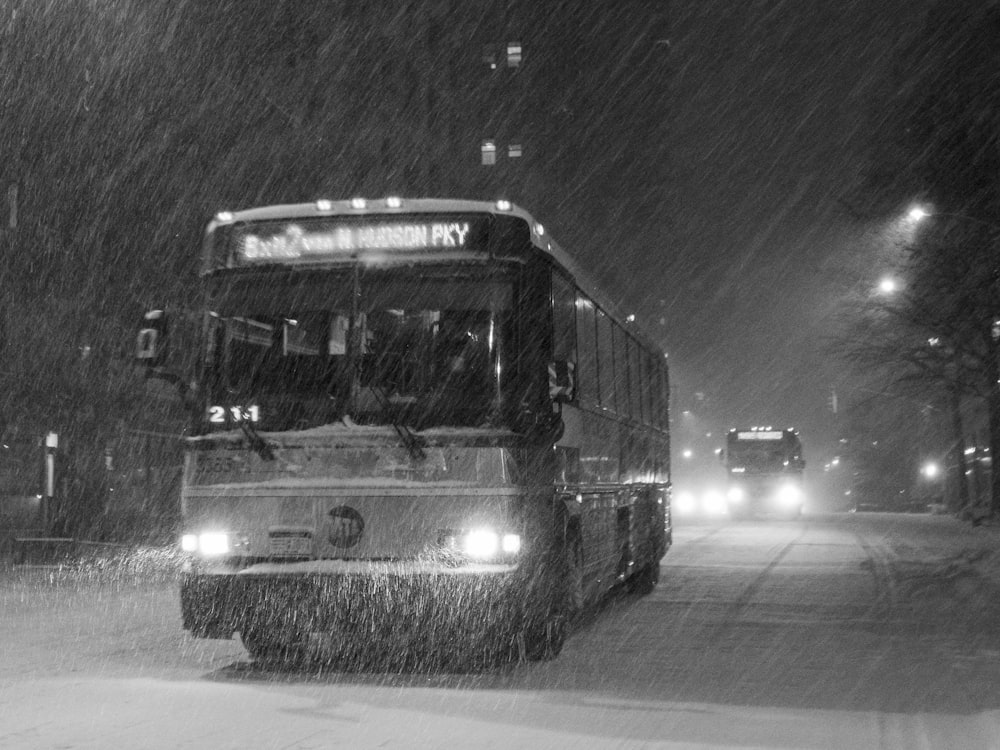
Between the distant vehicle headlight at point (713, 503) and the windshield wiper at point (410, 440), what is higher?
the distant vehicle headlight at point (713, 503)

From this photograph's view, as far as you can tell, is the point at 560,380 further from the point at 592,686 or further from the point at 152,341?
the point at 152,341

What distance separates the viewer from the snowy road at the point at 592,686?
809cm

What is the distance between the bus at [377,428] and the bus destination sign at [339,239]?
1 cm

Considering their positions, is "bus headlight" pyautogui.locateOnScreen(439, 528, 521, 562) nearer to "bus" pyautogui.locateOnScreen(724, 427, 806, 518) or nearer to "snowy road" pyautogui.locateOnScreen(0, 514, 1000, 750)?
"snowy road" pyautogui.locateOnScreen(0, 514, 1000, 750)

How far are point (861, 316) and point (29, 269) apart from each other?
2038cm

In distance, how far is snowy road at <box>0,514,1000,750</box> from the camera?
809 centimetres

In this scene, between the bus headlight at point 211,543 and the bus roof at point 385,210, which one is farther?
the bus roof at point 385,210

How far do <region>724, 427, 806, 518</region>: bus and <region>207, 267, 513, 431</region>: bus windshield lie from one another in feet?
154

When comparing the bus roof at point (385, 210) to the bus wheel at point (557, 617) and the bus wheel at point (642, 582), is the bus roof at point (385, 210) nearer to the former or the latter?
the bus wheel at point (557, 617)

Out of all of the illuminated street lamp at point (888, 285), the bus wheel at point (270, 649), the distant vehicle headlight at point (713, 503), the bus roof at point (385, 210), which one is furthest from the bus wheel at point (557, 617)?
the distant vehicle headlight at point (713, 503)

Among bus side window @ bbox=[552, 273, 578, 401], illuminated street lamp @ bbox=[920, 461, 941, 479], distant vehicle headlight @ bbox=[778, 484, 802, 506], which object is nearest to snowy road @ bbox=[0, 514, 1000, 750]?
bus side window @ bbox=[552, 273, 578, 401]

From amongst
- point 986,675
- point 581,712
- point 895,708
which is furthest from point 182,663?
point 986,675

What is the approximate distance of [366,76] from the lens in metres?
56.4

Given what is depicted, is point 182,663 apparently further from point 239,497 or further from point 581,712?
point 581,712
